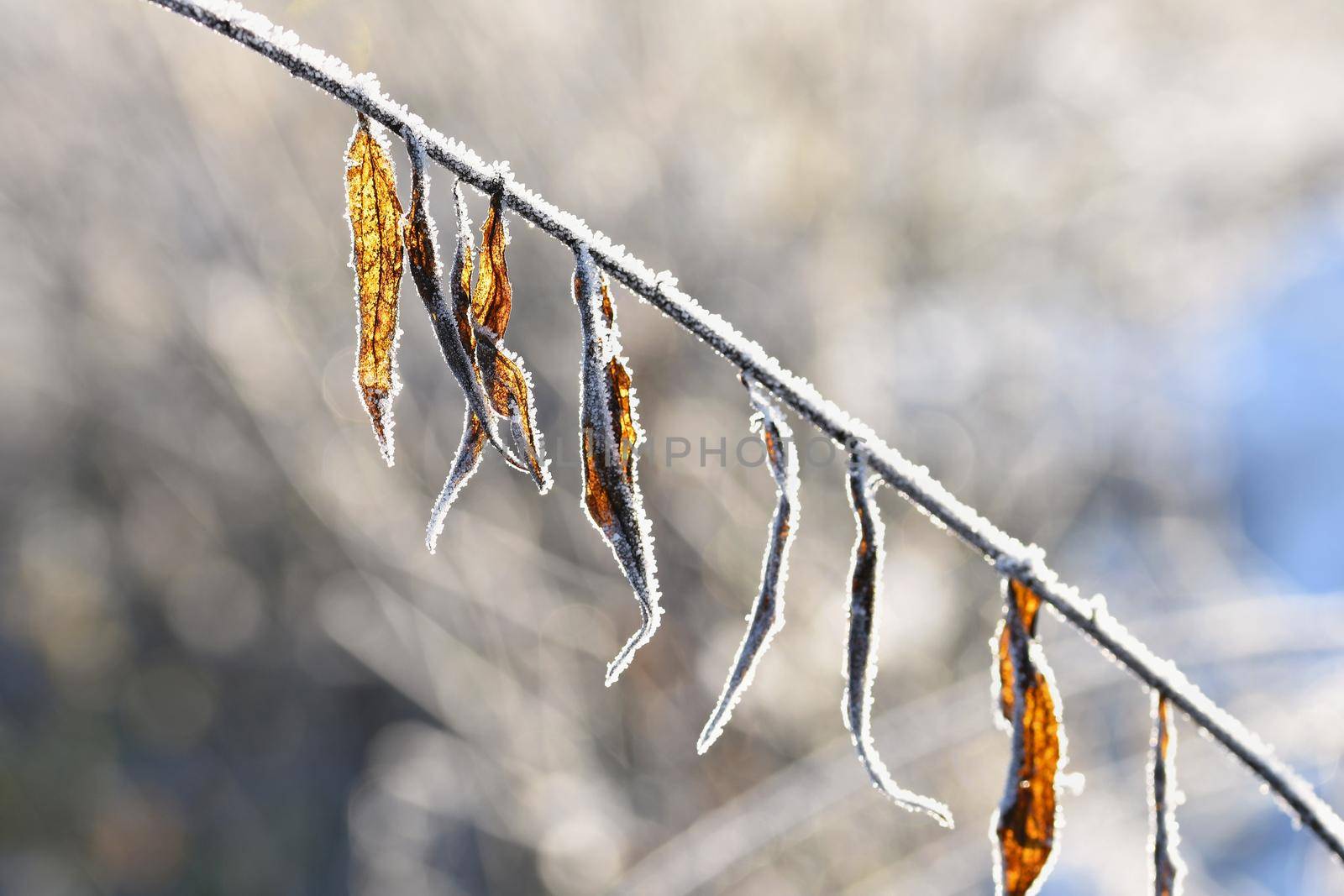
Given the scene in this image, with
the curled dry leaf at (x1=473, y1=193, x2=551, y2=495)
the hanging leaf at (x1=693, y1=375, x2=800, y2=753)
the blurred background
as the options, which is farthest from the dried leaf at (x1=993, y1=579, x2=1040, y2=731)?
the blurred background

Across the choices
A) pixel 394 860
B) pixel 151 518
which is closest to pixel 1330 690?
pixel 394 860

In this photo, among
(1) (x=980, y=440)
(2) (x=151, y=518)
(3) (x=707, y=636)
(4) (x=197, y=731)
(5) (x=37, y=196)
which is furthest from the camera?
(2) (x=151, y=518)

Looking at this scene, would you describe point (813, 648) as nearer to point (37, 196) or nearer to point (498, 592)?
point (498, 592)

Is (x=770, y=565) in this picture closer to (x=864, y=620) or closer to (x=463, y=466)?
(x=864, y=620)

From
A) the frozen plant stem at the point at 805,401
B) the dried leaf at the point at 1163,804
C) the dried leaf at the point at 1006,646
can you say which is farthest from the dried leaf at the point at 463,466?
the dried leaf at the point at 1163,804

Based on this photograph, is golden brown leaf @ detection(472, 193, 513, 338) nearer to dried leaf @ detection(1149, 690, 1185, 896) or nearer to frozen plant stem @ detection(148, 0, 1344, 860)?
frozen plant stem @ detection(148, 0, 1344, 860)
